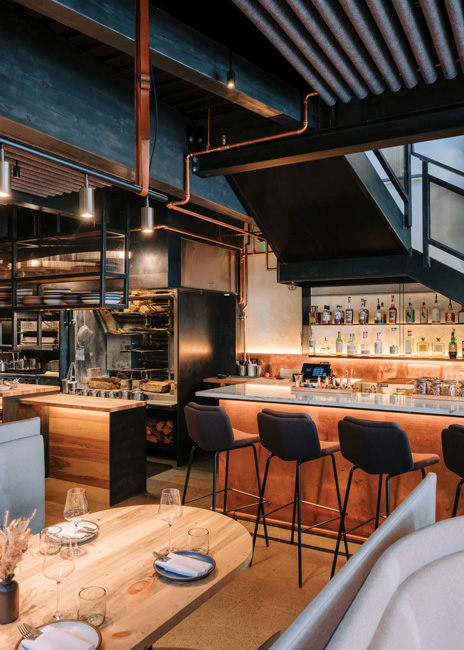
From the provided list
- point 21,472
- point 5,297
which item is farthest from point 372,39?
point 5,297

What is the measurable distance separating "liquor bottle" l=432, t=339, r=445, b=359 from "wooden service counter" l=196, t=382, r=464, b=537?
2510mm

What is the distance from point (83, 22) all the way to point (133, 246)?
14.0 feet

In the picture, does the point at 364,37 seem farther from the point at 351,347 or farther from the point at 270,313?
the point at 270,313

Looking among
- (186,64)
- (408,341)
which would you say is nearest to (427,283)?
(408,341)

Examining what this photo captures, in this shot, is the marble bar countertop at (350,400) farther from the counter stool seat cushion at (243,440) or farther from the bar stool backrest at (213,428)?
the bar stool backrest at (213,428)

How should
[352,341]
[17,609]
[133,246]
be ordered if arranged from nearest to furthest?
[17,609] < [133,246] < [352,341]

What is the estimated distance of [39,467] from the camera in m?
3.19

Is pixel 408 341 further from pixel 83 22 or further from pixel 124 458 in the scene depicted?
pixel 83 22

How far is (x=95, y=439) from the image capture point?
5.00 m

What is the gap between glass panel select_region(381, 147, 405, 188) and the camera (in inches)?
199

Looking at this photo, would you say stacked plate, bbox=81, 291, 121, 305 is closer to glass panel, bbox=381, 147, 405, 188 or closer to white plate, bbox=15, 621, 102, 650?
glass panel, bbox=381, 147, 405, 188

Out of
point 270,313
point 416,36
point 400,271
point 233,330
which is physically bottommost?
point 233,330

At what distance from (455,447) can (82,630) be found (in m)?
2.49

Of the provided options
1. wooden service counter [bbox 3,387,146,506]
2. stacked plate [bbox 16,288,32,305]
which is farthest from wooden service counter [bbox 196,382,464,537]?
stacked plate [bbox 16,288,32,305]
